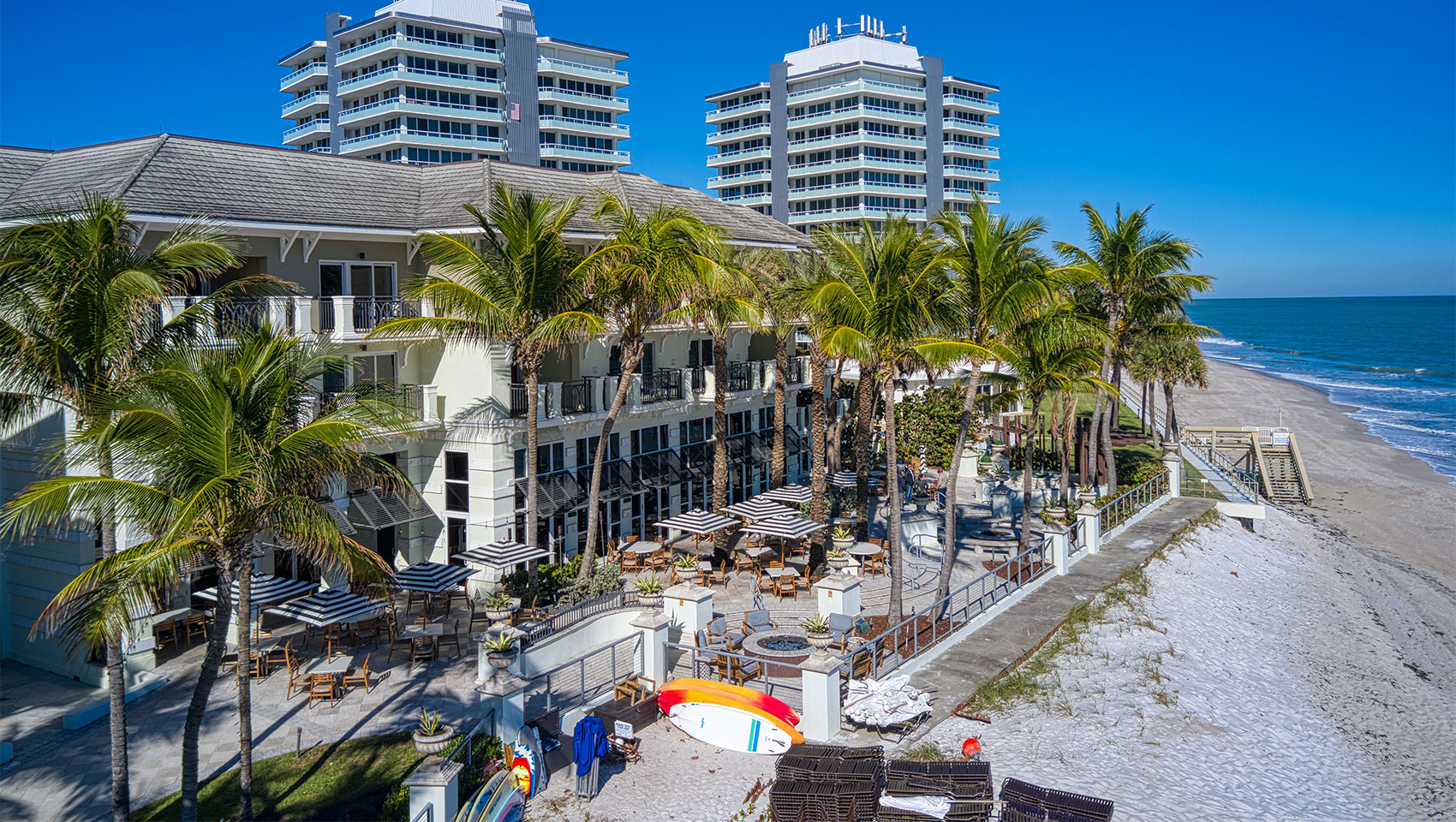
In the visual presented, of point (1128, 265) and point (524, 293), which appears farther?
point (1128, 265)

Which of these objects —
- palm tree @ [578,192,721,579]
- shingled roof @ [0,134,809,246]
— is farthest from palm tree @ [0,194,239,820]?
palm tree @ [578,192,721,579]

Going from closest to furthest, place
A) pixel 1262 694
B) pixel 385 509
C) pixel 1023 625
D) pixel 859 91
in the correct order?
pixel 1262 694 → pixel 1023 625 → pixel 385 509 → pixel 859 91

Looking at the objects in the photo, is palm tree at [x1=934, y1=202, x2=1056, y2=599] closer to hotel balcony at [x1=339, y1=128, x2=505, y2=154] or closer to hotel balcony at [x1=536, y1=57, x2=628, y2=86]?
hotel balcony at [x1=339, y1=128, x2=505, y2=154]

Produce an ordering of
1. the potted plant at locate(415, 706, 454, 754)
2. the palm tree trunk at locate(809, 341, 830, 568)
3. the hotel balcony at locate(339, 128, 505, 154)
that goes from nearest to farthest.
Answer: the potted plant at locate(415, 706, 454, 754)
the palm tree trunk at locate(809, 341, 830, 568)
the hotel balcony at locate(339, 128, 505, 154)

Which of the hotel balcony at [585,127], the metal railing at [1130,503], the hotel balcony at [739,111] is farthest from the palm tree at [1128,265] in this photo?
the hotel balcony at [739,111]

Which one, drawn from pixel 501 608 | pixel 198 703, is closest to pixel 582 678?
pixel 501 608

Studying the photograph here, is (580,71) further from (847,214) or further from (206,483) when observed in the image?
(206,483)

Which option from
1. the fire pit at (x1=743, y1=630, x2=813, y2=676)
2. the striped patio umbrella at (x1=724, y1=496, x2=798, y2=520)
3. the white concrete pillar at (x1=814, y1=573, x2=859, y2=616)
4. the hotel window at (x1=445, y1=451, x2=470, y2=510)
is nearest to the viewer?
the fire pit at (x1=743, y1=630, x2=813, y2=676)
